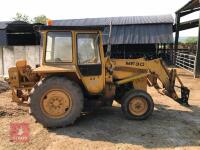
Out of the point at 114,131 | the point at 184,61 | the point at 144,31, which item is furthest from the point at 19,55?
the point at 144,31

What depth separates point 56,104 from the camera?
281 inches

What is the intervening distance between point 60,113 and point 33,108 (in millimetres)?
612

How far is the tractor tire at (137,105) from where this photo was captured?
304 inches

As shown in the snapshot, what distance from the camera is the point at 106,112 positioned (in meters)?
8.54

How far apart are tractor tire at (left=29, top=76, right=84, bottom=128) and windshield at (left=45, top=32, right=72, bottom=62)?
46cm

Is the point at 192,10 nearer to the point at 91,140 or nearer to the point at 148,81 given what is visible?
the point at 148,81

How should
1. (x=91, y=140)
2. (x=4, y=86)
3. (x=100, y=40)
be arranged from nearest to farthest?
1. (x=91, y=140)
2. (x=100, y=40)
3. (x=4, y=86)

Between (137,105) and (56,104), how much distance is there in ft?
6.54

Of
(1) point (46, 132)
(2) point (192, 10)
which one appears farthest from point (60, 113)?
(2) point (192, 10)

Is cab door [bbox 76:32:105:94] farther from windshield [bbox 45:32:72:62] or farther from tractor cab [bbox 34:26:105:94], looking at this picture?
windshield [bbox 45:32:72:62]

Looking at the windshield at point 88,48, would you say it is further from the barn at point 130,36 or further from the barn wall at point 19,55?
the barn at point 130,36

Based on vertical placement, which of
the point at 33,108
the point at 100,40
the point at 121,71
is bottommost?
the point at 33,108

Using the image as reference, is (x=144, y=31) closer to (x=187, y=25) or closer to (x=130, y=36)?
(x=130, y=36)

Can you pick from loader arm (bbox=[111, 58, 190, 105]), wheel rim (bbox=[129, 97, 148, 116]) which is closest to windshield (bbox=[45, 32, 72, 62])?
loader arm (bbox=[111, 58, 190, 105])
